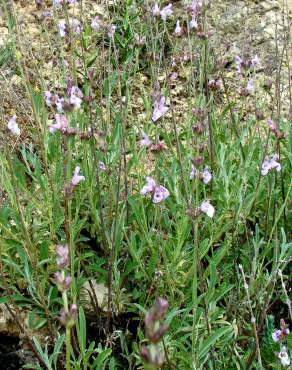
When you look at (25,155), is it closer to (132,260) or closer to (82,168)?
(82,168)

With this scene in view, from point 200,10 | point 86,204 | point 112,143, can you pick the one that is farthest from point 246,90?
point 86,204

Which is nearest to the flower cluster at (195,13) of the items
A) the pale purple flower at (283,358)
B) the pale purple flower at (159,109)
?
the pale purple flower at (159,109)

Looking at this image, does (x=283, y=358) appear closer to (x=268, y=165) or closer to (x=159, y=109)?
(x=268, y=165)

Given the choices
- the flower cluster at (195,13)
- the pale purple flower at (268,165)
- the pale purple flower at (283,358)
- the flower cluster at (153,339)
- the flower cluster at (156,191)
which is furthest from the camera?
the flower cluster at (195,13)

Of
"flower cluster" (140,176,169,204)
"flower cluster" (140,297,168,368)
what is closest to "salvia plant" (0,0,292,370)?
"flower cluster" (140,176,169,204)

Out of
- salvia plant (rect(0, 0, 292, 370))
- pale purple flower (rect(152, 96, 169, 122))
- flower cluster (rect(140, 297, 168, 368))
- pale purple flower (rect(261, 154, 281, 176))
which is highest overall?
flower cluster (rect(140, 297, 168, 368))

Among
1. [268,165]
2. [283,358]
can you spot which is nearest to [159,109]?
[268,165]

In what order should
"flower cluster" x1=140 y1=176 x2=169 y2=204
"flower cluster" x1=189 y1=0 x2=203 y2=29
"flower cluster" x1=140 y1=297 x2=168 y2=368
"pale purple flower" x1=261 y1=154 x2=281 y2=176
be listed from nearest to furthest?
"flower cluster" x1=140 y1=297 x2=168 y2=368, "flower cluster" x1=140 y1=176 x2=169 y2=204, "pale purple flower" x1=261 y1=154 x2=281 y2=176, "flower cluster" x1=189 y1=0 x2=203 y2=29

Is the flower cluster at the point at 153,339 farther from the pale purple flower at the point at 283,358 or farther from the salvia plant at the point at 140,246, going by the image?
the pale purple flower at the point at 283,358

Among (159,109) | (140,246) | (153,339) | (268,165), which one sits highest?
(153,339)

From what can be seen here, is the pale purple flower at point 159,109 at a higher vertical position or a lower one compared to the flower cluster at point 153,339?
lower

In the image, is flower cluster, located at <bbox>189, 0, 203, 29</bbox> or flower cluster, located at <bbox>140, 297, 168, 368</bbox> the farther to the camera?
flower cluster, located at <bbox>189, 0, 203, 29</bbox>

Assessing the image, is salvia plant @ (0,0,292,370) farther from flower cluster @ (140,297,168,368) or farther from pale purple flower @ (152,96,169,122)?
flower cluster @ (140,297,168,368)

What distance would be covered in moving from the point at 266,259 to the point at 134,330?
28.0 inches
